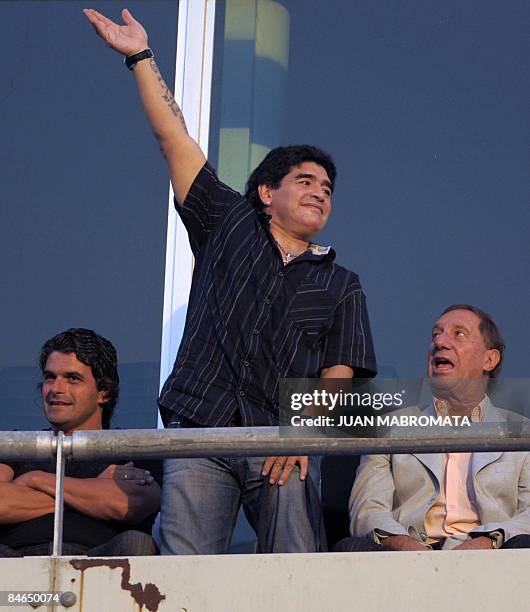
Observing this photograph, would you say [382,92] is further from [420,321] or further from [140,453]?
[140,453]

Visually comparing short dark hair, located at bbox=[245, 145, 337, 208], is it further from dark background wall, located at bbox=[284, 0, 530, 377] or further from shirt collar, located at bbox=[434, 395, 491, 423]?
shirt collar, located at bbox=[434, 395, 491, 423]

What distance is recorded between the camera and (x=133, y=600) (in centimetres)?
372

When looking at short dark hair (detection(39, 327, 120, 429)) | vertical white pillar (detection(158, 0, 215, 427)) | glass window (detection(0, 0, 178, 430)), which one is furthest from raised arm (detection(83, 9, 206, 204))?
glass window (detection(0, 0, 178, 430))

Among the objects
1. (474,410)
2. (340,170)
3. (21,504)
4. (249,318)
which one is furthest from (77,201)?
(474,410)

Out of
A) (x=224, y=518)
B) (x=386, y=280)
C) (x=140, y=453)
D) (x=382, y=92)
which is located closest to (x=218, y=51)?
(x=382, y=92)

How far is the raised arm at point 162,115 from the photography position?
14.9ft

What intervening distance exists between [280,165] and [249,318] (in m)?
0.68

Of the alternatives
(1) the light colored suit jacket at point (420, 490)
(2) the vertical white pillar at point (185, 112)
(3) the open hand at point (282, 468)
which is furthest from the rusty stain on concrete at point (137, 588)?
(2) the vertical white pillar at point (185, 112)

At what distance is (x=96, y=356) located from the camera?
4977mm

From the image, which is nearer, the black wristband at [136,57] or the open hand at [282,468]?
the open hand at [282,468]

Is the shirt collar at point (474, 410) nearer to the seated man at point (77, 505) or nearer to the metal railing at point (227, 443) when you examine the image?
the metal railing at point (227, 443)

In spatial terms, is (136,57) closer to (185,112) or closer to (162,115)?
(162,115)

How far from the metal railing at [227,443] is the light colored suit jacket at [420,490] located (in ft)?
2.12

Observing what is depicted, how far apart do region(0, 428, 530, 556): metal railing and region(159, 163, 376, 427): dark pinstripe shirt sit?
76 centimetres
